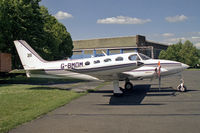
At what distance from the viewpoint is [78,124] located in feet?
22.6

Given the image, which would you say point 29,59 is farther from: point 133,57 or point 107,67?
point 133,57

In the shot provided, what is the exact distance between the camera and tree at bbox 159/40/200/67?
80.9m

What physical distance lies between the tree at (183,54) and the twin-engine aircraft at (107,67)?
70372mm

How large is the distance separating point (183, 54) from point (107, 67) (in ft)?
261

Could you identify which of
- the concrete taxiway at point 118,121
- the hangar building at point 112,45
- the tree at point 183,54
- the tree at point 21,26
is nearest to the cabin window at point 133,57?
the concrete taxiway at point 118,121

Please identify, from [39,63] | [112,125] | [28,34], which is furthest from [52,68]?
[28,34]

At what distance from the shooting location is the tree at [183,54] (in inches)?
3186

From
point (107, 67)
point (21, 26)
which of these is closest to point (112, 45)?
point (21, 26)

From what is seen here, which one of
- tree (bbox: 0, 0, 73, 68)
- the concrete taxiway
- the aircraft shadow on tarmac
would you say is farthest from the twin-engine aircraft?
tree (bbox: 0, 0, 73, 68)

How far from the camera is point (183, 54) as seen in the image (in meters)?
82.9

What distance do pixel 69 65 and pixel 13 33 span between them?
1553 centimetres

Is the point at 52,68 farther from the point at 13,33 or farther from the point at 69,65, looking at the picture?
the point at 13,33

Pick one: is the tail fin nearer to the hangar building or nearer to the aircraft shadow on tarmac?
the aircraft shadow on tarmac

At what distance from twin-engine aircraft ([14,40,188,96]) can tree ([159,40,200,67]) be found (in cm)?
7037
